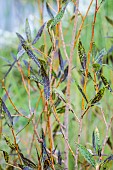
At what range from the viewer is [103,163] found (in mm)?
702

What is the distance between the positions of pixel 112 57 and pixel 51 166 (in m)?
0.60

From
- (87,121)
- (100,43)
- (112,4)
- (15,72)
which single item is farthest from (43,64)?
(15,72)

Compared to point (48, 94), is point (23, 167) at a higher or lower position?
lower

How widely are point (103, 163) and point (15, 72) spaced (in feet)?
8.55

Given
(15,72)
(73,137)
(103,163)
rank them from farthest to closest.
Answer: (15,72) < (73,137) < (103,163)

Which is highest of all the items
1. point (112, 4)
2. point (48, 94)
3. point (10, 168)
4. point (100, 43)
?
point (112, 4)

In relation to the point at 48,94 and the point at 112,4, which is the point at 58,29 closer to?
the point at 48,94

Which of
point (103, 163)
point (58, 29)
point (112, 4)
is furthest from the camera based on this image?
point (112, 4)

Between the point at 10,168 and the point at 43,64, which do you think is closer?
the point at 43,64

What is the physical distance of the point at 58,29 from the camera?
86cm

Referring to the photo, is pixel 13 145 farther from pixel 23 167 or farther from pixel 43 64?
pixel 43 64

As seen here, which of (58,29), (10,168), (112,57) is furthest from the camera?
(112,57)

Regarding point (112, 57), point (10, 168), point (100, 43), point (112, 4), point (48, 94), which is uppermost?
point (112, 4)

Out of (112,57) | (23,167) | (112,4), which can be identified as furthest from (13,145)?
(112,4)
